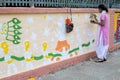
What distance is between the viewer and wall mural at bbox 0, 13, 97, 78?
17.6 ft

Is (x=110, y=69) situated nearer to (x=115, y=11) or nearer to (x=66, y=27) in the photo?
(x=66, y=27)

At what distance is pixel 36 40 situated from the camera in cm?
601

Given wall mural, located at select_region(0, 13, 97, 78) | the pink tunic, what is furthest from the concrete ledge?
the pink tunic

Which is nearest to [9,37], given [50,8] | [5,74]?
[5,74]

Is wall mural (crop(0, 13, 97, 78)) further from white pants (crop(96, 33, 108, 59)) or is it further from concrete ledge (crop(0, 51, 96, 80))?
white pants (crop(96, 33, 108, 59))

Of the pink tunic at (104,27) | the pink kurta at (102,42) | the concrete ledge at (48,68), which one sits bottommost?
the concrete ledge at (48,68)

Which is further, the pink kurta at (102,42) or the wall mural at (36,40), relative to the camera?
the pink kurta at (102,42)

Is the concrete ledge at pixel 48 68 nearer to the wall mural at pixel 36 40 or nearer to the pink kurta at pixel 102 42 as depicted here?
the wall mural at pixel 36 40

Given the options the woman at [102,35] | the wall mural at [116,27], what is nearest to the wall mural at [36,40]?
the woman at [102,35]

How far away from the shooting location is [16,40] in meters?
5.50

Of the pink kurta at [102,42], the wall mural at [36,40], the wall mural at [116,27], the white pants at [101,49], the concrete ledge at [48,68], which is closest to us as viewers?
the wall mural at [36,40]

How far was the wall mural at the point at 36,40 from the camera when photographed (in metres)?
5.36

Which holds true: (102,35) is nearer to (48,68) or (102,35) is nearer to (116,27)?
(116,27)

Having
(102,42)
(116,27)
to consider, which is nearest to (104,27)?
(102,42)
